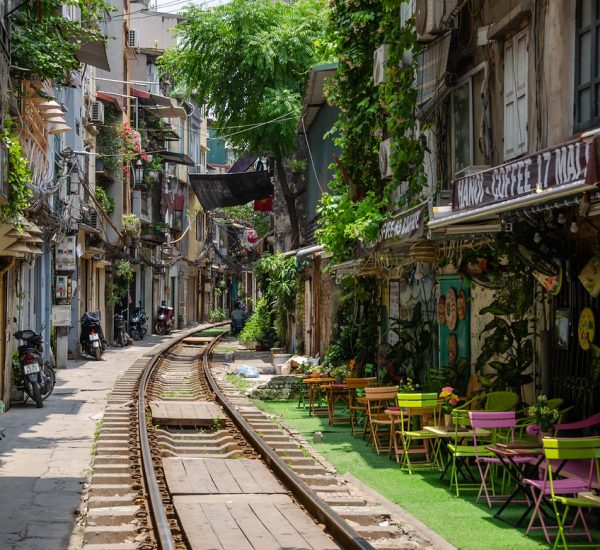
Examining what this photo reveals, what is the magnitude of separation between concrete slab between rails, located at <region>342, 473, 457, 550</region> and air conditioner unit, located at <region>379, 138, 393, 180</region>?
24.4ft

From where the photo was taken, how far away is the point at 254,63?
3134cm

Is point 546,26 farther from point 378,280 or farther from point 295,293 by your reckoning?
point 295,293

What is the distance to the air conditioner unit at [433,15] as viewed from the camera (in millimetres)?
14266

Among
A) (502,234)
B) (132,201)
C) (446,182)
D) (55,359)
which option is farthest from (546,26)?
(132,201)

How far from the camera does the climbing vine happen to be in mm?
16312

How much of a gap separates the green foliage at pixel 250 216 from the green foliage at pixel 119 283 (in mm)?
5072

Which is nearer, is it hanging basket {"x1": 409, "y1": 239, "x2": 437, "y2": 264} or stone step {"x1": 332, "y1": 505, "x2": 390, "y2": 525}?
stone step {"x1": 332, "y1": 505, "x2": 390, "y2": 525}

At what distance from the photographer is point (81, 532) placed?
A: 9.00m

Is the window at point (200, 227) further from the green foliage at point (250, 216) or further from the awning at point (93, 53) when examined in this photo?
the awning at point (93, 53)

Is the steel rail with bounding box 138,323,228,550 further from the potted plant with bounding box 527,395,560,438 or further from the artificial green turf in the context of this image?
the potted plant with bounding box 527,395,560,438

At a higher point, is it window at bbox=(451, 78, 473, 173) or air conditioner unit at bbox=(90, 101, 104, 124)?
air conditioner unit at bbox=(90, 101, 104, 124)

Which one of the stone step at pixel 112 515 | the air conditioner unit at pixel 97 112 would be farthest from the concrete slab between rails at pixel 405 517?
the air conditioner unit at pixel 97 112

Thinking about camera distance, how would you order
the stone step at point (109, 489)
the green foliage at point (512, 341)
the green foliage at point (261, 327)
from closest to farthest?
the stone step at point (109, 489) < the green foliage at point (512, 341) < the green foliage at point (261, 327)

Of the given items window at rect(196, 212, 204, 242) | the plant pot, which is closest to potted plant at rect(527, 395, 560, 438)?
the plant pot
